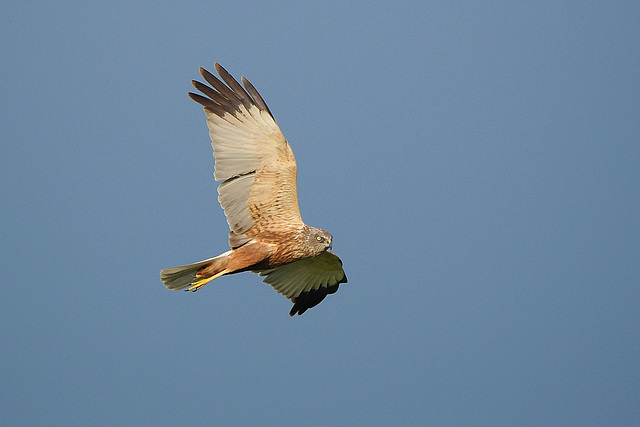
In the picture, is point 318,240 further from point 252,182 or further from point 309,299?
point 309,299

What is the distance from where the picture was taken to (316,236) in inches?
310

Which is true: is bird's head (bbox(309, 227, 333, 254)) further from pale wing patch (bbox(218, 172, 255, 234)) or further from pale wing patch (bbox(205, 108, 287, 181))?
pale wing patch (bbox(205, 108, 287, 181))

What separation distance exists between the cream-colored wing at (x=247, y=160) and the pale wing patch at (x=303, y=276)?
88cm

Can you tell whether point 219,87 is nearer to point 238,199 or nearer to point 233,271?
point 238,199

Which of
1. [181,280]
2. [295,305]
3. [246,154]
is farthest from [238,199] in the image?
[295,305]

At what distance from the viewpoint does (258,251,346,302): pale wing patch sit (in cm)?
881

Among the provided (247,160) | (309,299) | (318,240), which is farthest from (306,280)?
(247,160)

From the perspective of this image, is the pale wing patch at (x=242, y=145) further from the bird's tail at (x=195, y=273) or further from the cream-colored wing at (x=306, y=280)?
the cream-colored wing at (x=306, y=280)

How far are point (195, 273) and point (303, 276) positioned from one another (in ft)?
4.86

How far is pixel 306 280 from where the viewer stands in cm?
896

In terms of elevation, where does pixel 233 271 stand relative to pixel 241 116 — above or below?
below

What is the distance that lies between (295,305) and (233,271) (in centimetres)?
143

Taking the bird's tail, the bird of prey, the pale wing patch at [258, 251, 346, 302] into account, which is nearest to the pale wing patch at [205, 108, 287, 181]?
the bird of prey

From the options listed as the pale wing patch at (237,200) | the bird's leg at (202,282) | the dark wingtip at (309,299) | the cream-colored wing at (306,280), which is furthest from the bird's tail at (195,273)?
the dark wingtip at (309,299)
